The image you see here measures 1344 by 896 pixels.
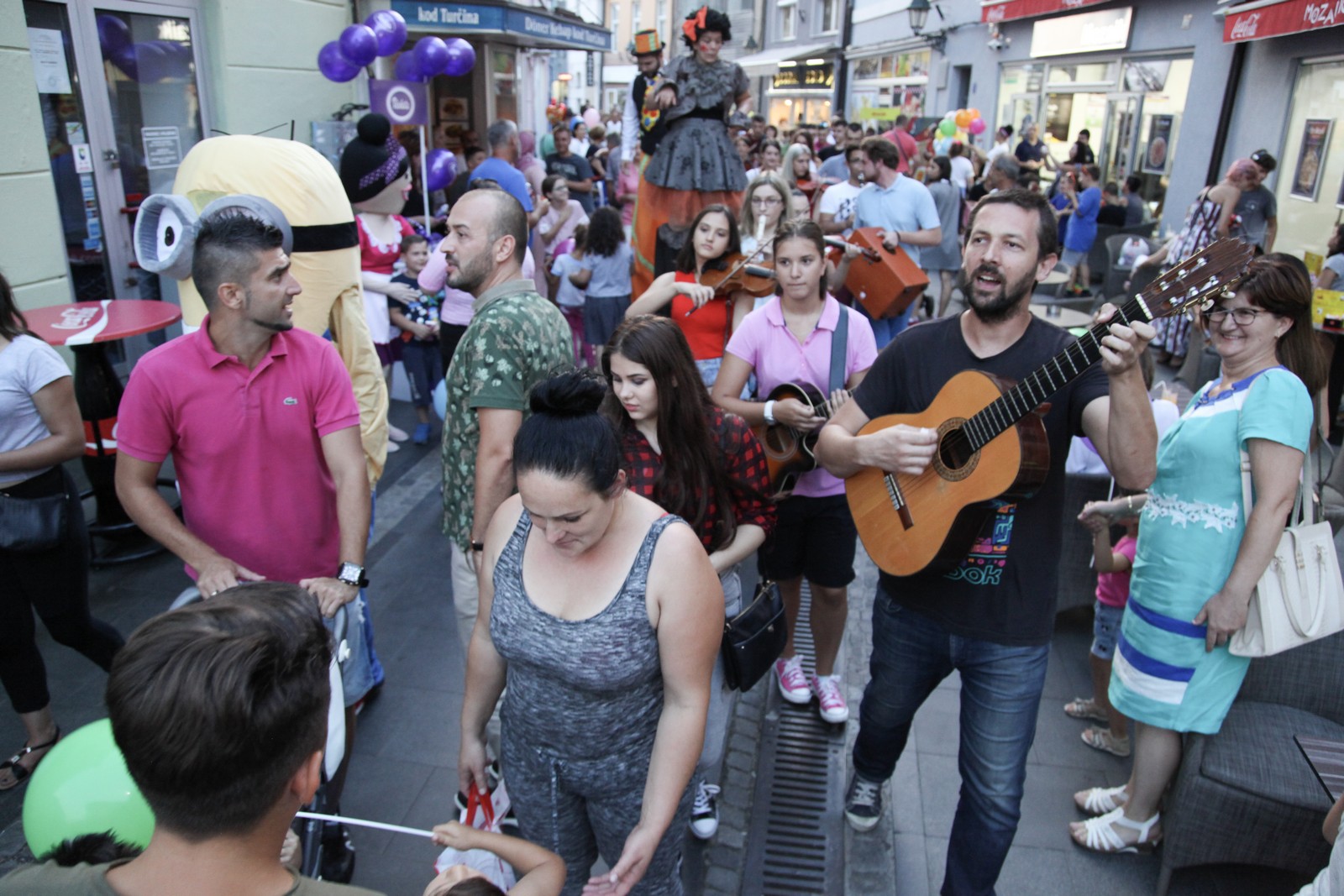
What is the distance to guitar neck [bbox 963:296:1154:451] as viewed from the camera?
209 cm

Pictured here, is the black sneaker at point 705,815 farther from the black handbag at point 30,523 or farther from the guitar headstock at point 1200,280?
the black handbag at point 30,523

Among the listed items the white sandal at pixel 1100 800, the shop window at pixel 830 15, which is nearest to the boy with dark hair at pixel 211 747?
the white sandal at pixel 1100 800

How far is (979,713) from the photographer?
255cm

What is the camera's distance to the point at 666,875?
2.25 m

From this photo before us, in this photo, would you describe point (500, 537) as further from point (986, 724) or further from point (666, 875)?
point (986, 724)

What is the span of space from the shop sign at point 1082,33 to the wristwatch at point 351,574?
14772 millimetres

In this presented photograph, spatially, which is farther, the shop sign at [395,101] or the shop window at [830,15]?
the shop window at [830,15]

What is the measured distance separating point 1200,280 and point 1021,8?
55.0ft

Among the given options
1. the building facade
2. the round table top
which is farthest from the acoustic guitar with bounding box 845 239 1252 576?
the building facade

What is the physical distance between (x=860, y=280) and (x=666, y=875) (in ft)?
13.3

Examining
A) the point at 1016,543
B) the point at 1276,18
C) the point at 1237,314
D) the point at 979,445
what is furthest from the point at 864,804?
the point at 1276,18

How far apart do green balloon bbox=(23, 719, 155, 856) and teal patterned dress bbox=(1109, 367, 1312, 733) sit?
8.95ft

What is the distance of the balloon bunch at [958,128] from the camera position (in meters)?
14.9

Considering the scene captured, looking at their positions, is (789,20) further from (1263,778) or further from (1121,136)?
(1263,778)
